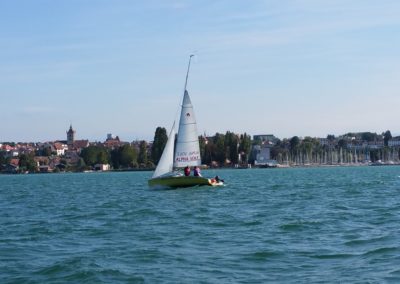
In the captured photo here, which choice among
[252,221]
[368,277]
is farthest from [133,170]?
[368,277]

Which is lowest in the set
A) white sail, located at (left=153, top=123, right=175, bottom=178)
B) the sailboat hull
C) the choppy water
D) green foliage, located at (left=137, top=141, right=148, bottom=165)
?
the choppy water

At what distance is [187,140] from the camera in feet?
172

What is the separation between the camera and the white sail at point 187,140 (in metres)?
52.2

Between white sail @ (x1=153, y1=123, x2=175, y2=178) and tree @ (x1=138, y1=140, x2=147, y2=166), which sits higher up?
tree @ (x1=138, y1=140, x2=147, y2=166)

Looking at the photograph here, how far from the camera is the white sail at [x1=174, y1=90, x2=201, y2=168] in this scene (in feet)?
171

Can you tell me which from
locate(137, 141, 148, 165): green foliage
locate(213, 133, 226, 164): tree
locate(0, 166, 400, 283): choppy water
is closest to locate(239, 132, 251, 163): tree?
locate(213, 133, 226, 164): tree

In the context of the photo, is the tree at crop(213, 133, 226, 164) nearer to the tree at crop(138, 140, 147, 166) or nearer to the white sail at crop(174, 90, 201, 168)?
the tree at crop(138, 140, 147, 166)

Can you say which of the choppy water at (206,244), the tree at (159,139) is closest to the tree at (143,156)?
the tree at (159,139)

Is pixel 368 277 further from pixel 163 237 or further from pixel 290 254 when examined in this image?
pixel 163 237

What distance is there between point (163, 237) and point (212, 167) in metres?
158

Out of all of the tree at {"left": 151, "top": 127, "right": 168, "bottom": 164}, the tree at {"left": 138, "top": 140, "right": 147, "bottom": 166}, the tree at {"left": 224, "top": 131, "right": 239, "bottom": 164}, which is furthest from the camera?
the tree at {"left": 138, "top": 140, "right": 147, "bottom": 166}

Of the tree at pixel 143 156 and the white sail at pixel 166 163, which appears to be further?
the tree at pixel 143 156

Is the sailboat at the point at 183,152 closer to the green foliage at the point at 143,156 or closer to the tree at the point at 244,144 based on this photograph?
the tree at the point at 244,144

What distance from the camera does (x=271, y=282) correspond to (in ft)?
57.1
